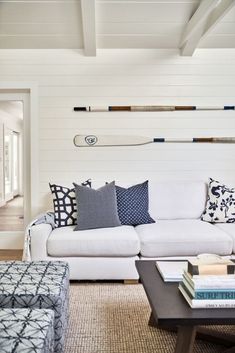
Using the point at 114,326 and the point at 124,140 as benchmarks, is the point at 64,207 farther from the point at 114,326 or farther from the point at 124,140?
the point at 114,326

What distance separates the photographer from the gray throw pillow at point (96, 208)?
119 inches

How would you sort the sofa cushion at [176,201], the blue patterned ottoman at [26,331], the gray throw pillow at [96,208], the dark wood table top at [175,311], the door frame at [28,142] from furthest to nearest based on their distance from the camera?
1. the door frame at [28,142]
2. the sofa cushion at [176,201]
3. the gray throw pillow at [96,208]
4. the dark wood table top at [175,311]
5. the blue patterned ottoman at [26,331]

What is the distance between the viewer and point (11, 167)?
4.18 metres

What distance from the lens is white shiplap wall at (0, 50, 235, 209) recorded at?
3.79m

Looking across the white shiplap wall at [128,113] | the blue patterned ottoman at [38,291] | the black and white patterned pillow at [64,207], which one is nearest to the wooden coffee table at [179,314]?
the blue patterned ottoman at [38,291]

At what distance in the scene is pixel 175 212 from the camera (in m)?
3.49

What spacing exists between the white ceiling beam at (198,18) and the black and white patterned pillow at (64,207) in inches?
81.5

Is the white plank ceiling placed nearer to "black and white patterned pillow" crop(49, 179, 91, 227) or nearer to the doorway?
the doorway

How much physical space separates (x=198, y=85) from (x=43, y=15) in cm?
192

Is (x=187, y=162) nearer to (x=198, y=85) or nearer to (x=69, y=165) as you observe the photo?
(x=198, y=85)

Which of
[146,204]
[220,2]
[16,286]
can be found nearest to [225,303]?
[16,286]

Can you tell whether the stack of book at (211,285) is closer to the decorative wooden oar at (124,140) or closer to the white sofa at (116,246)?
the white sofa at (116,246)

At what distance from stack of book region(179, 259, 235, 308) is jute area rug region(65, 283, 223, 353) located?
534 millimetres

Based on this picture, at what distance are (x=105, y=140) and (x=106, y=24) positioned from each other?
1261 mm
